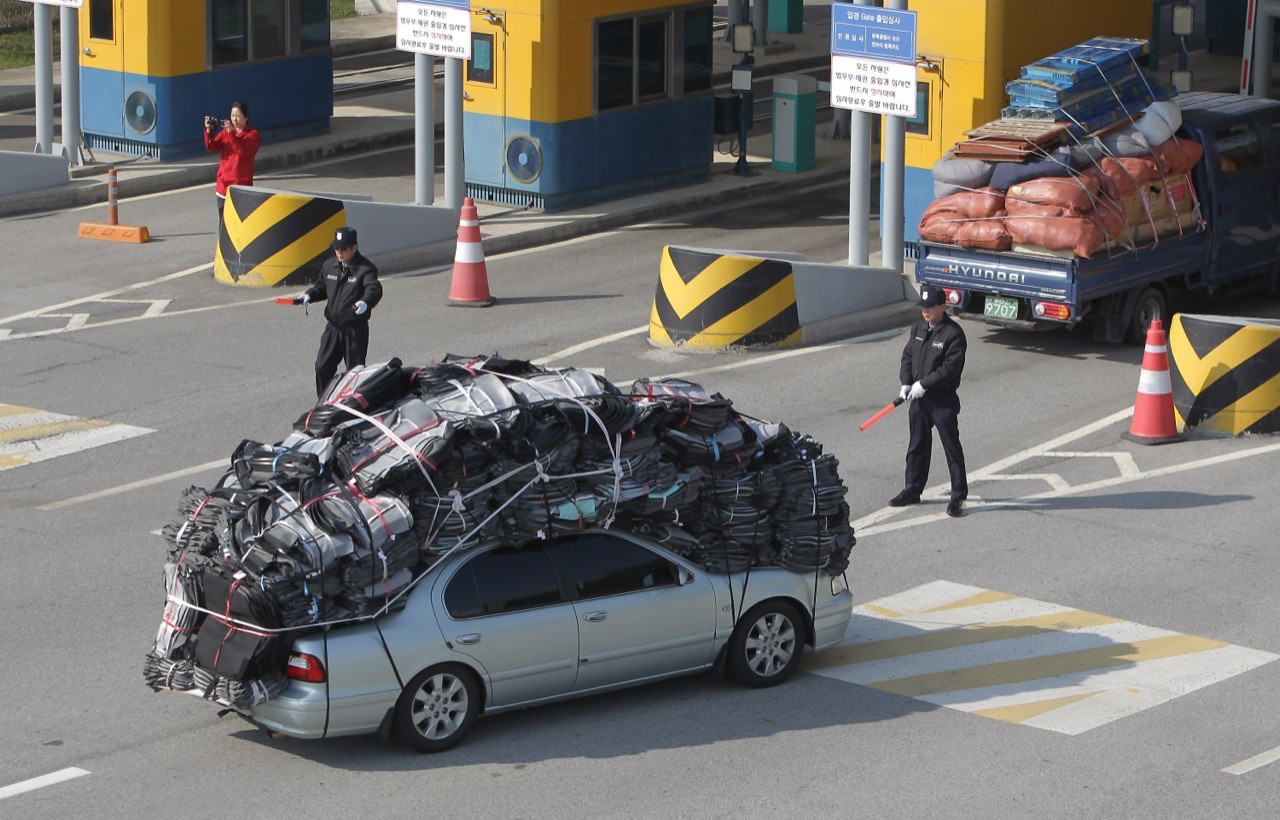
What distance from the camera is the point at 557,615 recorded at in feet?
34.4

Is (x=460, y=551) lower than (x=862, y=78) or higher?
lower

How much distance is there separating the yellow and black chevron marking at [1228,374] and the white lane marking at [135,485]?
26.7 ft

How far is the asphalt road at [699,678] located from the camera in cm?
989

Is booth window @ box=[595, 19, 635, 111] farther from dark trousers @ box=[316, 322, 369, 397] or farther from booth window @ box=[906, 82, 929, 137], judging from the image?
dark trousers @ box=[316, 322, 369, 397]

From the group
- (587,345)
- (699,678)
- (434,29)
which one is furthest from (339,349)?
(434,29)

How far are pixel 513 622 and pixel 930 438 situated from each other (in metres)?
5.08

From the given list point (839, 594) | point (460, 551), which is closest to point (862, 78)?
point (839, 594)

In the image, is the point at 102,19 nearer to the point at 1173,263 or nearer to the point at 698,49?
the point at 698,49

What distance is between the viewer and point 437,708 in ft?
33.5

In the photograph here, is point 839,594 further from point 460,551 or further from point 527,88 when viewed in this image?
point 527,88

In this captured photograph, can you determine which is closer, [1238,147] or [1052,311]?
[1052,311]

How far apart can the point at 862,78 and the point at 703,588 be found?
11.0m

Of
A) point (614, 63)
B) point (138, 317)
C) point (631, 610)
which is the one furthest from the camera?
point (614, 63)

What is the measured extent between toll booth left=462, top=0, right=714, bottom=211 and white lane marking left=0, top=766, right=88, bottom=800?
16.6m
